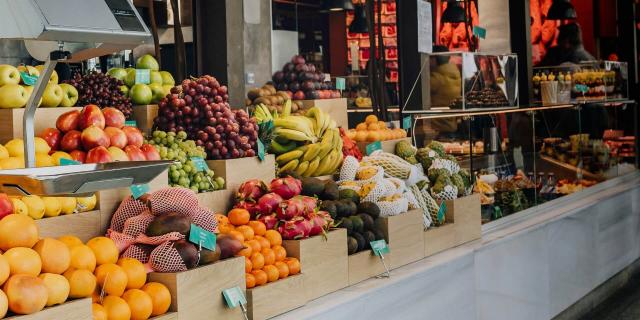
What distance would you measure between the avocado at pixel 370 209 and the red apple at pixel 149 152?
1.10 meters

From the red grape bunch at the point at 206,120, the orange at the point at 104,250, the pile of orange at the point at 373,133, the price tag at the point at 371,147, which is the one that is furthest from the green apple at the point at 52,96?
the pile of orange at the point at 373,133

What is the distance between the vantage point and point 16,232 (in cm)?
253

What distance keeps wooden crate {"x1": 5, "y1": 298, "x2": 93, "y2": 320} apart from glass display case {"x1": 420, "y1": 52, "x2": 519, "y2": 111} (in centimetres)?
408

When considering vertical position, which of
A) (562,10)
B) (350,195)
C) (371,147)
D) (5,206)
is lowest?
(350,195)

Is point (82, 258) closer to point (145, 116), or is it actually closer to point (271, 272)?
point (271, 272)

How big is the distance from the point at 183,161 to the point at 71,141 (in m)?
0.53

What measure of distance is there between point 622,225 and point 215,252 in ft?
17.4

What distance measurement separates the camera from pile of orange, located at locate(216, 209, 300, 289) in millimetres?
3366

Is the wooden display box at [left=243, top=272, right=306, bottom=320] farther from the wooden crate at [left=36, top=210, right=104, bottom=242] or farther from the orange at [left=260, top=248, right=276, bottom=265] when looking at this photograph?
the wooden crate at [left=36, top=210, right=104, bottom=242]

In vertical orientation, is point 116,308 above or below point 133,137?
below

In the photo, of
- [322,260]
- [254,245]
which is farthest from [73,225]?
[322,260]

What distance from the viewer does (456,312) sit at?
15.0ft

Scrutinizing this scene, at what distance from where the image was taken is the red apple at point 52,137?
3369 millimetres

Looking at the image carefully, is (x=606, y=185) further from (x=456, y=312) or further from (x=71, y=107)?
(x=71, y=107)
